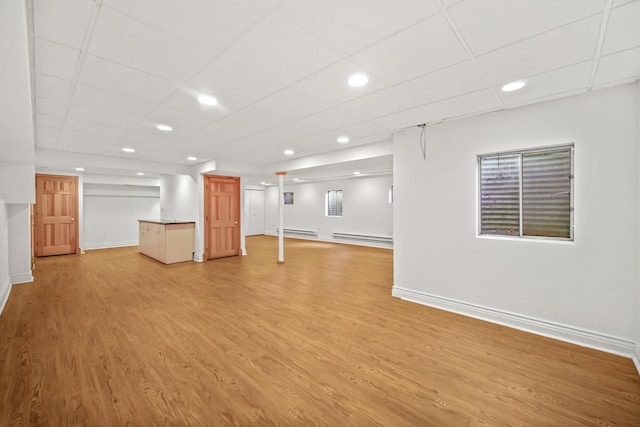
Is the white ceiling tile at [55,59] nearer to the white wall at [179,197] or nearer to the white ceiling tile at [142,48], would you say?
the white ceiling tile at [142,48]

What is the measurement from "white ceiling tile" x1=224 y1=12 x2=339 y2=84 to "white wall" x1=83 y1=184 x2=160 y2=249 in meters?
9.16

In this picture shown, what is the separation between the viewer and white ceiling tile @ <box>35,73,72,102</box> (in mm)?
2181

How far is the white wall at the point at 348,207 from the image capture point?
873 cm

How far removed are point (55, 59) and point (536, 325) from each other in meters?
4.81

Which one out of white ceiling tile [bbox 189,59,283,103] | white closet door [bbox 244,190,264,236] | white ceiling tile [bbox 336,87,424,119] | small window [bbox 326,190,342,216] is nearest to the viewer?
white ceiling tile [bbox 189,59,283,103]

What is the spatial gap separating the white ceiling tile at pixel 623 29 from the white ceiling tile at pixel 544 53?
0.20 feet

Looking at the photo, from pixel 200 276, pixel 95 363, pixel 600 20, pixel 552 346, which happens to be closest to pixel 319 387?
pixel 95 363

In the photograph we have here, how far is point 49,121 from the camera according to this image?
3264 mm

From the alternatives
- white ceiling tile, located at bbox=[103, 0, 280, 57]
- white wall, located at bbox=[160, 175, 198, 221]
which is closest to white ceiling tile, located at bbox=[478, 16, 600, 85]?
white ceiling tile, located at bbox=[103, 0, 280, 57]

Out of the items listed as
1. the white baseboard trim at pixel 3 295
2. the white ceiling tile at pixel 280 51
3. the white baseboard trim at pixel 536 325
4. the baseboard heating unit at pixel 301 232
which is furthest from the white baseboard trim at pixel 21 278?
the baseboard heating unit at pixel 301 232

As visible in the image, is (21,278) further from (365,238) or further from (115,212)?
(365,238)

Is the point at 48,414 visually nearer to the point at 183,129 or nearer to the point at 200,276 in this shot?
the point at 183,129

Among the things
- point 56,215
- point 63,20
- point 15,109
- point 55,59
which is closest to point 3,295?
point 15,109

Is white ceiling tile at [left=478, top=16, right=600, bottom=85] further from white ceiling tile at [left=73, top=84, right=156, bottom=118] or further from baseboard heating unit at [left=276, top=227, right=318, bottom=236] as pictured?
baseboard heating unit at [left=276, top=227, right=318, bottom=236]
